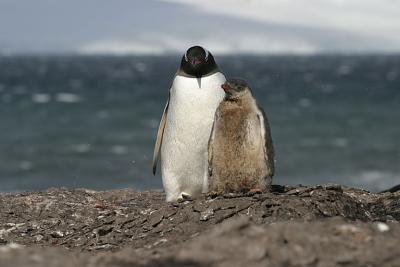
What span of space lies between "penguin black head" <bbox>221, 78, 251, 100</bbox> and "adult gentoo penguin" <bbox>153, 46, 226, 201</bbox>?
1.27 feet

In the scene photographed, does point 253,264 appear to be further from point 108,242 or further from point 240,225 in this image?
point 108,242

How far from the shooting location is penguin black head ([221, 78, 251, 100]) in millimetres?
7445

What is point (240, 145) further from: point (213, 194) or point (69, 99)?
point (69, 99)

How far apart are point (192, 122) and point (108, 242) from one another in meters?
1.52

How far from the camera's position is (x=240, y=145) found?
7387mm

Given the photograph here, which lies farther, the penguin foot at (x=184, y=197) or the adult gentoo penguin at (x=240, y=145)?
the penguin foot at (x=184, y=197)

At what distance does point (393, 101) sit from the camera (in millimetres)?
51469

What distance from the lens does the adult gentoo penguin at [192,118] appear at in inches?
312

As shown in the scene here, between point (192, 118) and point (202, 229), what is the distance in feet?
5.36

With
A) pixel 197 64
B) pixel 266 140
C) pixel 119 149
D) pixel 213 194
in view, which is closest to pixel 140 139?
pixel 119 149

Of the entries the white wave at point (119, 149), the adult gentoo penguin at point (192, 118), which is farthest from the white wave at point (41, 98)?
the adult gentoo penguin at point (192, 118)

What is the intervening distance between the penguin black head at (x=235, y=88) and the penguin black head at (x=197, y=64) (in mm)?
502

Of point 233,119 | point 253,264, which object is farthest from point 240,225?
point 233,119

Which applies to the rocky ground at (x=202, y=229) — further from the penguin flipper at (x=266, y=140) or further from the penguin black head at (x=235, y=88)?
the penguin black head at (x=235, y=88)
